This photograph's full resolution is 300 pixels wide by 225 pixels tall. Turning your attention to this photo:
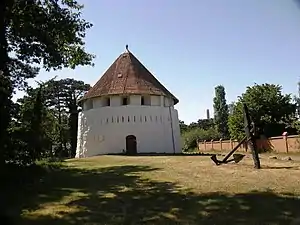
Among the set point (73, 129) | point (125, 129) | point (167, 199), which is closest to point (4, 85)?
point (167, 199)

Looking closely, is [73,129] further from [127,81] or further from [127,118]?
[127,118]

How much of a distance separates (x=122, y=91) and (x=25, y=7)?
25568mm

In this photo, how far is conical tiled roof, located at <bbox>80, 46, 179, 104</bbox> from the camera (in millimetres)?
42906

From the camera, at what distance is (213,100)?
9962 cm

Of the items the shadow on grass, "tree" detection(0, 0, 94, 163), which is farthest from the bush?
the shadow on grass

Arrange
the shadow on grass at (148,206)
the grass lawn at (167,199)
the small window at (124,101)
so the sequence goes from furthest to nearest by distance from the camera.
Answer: the small window at (124,101)
the grass lawn at (167,199)
the shadow on grass at (148,206)

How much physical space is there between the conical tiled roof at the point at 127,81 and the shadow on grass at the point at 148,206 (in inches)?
1134

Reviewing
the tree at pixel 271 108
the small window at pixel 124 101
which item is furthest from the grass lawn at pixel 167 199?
the tree at pixel 271 108

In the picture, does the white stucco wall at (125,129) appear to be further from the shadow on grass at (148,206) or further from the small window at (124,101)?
the shadow on grass at (148,206)

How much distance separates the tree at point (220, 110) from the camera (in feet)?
296

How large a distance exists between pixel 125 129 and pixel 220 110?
56386 mm

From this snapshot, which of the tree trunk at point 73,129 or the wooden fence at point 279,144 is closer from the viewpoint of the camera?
the wooden fence at point 279,144

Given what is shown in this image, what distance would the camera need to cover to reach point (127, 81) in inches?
1729

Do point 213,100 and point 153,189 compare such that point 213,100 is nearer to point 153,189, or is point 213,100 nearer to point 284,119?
point 284,119
